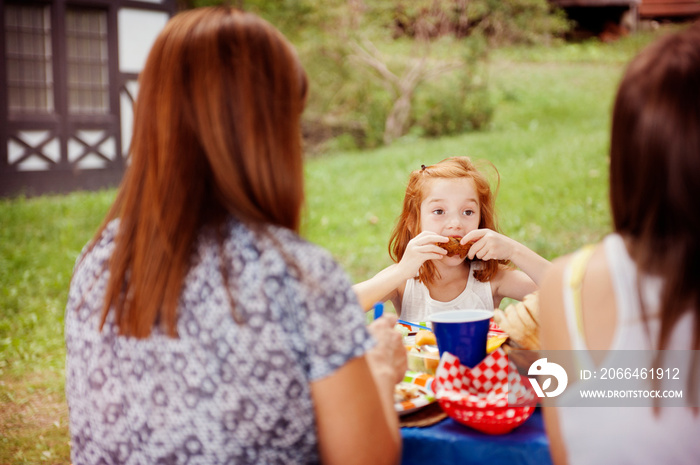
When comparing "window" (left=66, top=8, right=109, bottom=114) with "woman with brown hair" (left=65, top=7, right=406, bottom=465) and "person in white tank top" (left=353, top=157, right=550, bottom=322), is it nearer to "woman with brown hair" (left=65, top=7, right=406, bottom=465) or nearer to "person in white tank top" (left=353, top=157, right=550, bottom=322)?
"person in white tank top" (left=353, top=157, right=550, bottom=322)

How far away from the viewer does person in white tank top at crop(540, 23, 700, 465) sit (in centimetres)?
116

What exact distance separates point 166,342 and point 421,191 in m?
1.81

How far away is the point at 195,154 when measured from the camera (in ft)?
4.23

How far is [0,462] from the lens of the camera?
12.5ft

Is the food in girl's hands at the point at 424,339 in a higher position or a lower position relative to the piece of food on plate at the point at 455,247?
lower

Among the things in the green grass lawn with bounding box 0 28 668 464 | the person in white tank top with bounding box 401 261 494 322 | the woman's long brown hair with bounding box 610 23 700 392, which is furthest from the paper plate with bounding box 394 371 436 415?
the person in white tank top with bounding box 401 261 494 322

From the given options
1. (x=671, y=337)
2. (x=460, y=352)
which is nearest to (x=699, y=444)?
(x=671, y=337)

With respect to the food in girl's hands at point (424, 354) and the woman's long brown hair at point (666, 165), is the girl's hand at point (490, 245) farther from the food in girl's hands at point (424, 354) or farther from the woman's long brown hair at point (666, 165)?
the woman's long brown hair at point (666, 165)

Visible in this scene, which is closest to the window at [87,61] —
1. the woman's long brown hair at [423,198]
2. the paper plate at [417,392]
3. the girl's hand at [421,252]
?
the woman's long brown hair at [423,198]

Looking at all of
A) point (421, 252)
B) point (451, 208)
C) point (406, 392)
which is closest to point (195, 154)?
point (406, 392)

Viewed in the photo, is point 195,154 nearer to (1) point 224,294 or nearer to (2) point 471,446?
(1) point 224,294

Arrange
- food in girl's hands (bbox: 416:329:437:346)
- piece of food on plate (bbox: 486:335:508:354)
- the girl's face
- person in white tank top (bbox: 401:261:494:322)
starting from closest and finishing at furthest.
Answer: piece of food on plate (bbox: 486:335:508:354), food in girl's hands (bbox: 416:329:437:346), the girl's face, person in white tank top (bbox: 401:261:494:322)

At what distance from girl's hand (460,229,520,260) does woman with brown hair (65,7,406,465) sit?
1.33m

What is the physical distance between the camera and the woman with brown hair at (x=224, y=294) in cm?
123
